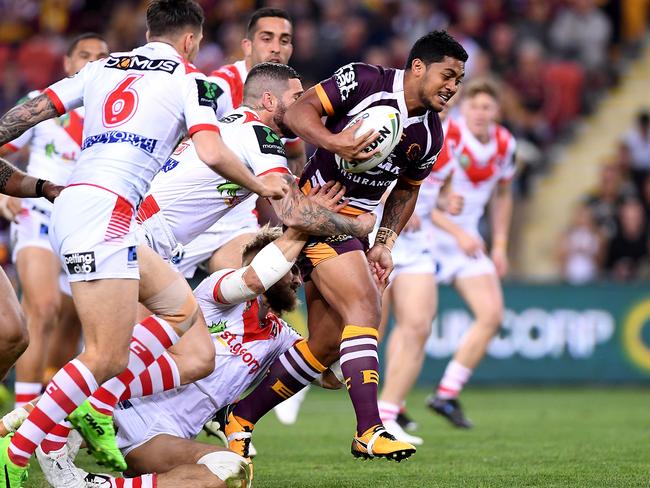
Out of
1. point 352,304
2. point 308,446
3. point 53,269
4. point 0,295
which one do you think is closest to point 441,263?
point 308,446

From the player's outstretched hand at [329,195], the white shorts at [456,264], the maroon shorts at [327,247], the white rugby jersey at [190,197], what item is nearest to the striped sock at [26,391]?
the white rugby jersey at [190,197]

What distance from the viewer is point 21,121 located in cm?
604

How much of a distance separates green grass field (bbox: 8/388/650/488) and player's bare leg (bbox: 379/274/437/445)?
50 cm

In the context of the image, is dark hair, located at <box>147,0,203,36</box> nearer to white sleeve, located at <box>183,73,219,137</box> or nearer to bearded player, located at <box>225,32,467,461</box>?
white sleeve, located at <box>183,73,219,137</box>

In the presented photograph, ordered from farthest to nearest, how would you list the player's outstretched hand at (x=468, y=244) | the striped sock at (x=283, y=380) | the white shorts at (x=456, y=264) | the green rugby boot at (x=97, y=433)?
the white shorts at (x=456, y=264)
the player's outstretched hand at (x=468, y=244)
the striped sock at (x=283, y=380)
the green rugby boot at (x=97, y=433)

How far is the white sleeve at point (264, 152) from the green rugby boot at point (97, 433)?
157 centimetres

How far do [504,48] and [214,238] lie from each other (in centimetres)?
1048

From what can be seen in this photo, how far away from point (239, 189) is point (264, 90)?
2.14 ft

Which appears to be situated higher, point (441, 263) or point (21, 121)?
point (21, 121)

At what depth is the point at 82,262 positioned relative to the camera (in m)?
5.66

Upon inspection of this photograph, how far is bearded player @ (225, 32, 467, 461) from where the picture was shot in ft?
21.2

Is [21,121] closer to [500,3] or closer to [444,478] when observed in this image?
[444,478]

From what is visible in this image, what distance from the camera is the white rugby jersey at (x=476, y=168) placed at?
35.8ft

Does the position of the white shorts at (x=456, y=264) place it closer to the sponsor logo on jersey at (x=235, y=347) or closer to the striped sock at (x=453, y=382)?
the striped sock at (x=453, y=382)
